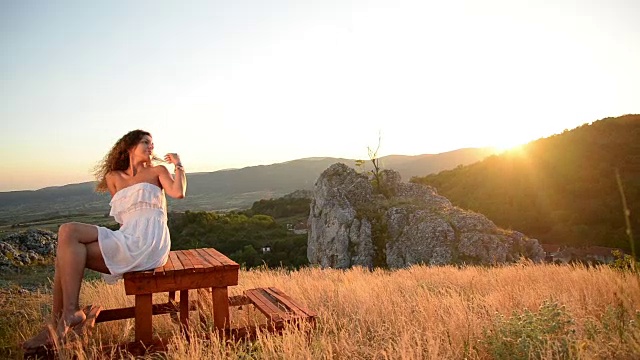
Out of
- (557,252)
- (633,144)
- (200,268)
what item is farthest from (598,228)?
(200,268)

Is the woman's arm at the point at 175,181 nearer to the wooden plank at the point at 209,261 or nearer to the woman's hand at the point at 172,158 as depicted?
the woman's hand at the point at 172,158

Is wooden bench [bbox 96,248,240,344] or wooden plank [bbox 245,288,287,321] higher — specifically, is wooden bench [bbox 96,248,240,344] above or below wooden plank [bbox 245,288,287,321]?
above

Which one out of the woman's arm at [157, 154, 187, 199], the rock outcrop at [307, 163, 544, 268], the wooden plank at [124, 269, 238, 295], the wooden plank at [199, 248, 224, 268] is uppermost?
the woman's arm at [157, 154, 187, 199]

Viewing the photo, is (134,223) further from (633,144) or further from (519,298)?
(633,144)

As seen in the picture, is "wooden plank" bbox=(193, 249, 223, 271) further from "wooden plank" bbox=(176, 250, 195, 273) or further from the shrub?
the shrub

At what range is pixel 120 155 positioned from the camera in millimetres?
4711

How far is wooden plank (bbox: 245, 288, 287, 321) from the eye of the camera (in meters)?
4.00

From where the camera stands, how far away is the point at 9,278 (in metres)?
11.1

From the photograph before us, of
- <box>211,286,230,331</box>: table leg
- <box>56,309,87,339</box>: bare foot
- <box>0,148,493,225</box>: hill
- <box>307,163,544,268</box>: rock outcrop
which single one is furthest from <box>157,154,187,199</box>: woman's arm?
<box>0,148,493,225</box>: hill

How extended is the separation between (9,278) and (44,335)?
9546mm

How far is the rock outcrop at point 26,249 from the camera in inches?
509

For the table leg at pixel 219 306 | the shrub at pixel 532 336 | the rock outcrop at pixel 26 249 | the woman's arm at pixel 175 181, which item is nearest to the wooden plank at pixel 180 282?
the table leg at pixel 219 306

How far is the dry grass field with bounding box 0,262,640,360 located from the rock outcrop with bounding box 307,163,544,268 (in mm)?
10270

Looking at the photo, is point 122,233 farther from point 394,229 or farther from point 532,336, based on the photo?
Result: point 394,229
